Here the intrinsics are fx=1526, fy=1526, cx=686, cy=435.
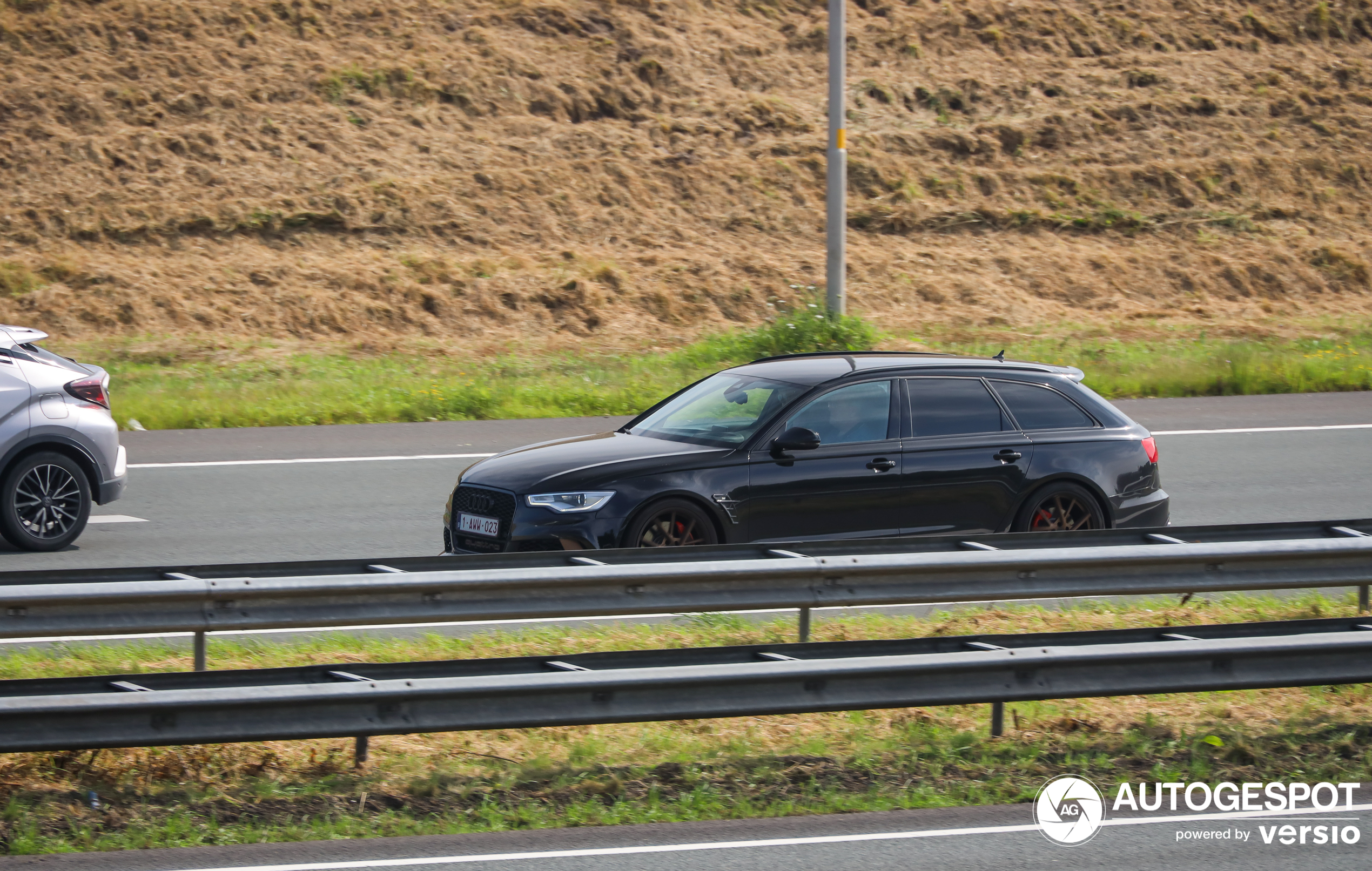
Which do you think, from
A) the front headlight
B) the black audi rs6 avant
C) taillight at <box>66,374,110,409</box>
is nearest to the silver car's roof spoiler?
taillight at <box>66,374,110,409</box>

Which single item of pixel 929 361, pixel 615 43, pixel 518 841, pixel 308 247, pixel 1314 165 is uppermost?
pixel 615 43

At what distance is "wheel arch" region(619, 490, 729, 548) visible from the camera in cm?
925

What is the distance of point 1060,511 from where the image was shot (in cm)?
1025

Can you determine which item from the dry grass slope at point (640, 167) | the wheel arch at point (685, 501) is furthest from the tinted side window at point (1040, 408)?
the dry grass slope at point (640, 167)

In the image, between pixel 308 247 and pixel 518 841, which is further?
pixel 308 247

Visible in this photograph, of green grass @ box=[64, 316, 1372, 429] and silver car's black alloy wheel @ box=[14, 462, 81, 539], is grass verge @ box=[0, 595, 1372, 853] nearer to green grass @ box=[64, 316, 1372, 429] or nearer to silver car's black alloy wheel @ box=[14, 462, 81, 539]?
silver car's black alloy wheel @ box=[14, 462, 81, 539]

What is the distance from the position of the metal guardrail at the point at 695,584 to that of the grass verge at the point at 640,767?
615 millimetres

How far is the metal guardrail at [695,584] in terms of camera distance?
6324 mm

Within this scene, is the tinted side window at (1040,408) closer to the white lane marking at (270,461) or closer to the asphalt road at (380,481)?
the asphalt road at (380,481)

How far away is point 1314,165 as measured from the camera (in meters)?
37.2

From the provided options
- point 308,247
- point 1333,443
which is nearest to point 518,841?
point 1333,443

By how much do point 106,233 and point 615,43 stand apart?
522 inches

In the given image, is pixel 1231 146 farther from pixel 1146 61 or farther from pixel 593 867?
pixel 593 867

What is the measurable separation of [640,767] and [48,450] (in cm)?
662
